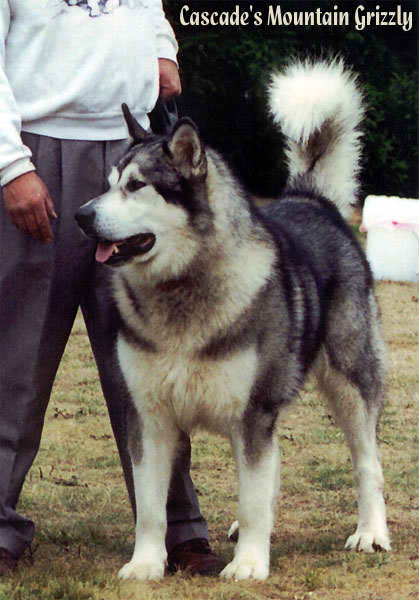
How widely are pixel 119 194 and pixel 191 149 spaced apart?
272 mm

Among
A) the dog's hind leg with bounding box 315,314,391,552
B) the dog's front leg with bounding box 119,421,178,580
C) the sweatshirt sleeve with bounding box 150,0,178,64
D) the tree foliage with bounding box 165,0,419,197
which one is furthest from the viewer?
the tree foliage with bounding box 165,0,419,197

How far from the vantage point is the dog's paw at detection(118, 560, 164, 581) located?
3.34 m

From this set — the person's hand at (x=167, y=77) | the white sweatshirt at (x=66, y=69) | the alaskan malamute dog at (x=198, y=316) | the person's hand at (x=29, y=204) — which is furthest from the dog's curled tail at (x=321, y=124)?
the person's hand at (x=29, y=204)

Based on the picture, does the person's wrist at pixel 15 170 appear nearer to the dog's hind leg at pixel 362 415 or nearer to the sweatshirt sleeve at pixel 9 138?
the sweatshirt sleeve at pixel 9 138

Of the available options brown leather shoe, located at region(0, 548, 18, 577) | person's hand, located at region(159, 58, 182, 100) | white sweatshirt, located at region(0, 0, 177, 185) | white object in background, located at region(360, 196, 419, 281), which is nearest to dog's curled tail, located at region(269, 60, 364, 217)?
person's hand, located at region(159, 58, 182, 100)

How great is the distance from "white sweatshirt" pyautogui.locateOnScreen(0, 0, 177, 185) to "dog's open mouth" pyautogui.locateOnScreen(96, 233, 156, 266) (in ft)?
1.09

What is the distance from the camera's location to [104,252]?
3.16 m

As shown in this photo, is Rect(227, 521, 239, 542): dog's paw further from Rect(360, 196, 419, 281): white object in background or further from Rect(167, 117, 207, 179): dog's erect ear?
Rect(360, 196, 419, 281): white object in background

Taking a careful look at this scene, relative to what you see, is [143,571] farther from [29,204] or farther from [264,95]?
[264,95]

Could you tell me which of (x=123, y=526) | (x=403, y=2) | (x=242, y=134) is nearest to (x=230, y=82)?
(x=242, y=134)

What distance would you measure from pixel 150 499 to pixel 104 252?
84cm

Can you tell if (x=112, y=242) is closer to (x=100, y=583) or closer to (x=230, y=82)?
(x=100, y=583)

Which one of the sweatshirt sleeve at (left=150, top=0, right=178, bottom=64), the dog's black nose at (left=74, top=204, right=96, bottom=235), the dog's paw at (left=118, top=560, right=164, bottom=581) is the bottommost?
the dog's paw at (left=118, top=560, right=164, bottom=581)

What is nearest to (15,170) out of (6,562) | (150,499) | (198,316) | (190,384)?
(198,316)
